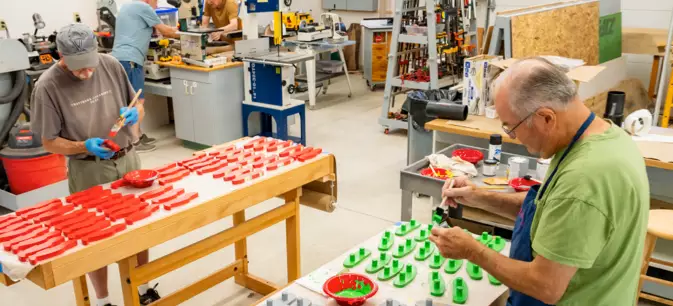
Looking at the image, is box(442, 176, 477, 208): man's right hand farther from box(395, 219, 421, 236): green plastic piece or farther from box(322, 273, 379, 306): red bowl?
box(322, 273, 379, 306): red bowl

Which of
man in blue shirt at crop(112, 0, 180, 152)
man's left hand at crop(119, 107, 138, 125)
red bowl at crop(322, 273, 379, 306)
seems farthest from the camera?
man in blue shirt at crop(112, 0, 180, 152)

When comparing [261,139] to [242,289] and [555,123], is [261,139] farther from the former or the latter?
[555,123]

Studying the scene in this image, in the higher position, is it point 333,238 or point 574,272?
point 574,272

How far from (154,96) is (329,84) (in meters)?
3.06

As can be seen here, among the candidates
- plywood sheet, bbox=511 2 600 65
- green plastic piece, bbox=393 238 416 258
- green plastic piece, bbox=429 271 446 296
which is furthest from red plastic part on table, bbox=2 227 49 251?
plywood sheet, bbox=511 2 600 65

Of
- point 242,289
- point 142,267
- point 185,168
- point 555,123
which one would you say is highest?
point 555,123

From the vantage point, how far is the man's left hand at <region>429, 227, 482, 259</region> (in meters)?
1.62

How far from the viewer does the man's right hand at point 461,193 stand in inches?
80.4

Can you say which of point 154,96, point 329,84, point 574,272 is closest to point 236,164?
point 574,272

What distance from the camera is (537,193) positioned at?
1.59 metres

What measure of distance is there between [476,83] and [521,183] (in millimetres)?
1146

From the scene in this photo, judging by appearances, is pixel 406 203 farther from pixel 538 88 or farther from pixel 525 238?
pixel 538 88

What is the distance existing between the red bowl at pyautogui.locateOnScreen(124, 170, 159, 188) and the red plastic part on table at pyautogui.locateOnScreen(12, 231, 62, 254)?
506 mm

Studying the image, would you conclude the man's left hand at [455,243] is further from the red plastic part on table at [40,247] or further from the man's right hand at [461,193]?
the red plastic part on table at [40,247]
